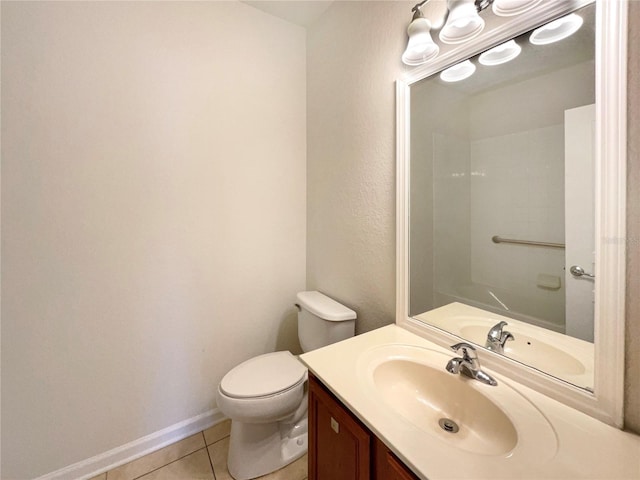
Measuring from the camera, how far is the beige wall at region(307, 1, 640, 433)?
1.23m

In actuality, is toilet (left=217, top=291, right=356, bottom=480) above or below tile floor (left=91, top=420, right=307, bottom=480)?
above

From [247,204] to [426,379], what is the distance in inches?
51.4

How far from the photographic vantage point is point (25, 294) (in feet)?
3.68

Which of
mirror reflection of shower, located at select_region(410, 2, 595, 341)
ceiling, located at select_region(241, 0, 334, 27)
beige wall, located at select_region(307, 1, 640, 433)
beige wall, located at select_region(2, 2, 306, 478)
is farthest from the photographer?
ceiling, located at select_region(241, 0, 334, 27)

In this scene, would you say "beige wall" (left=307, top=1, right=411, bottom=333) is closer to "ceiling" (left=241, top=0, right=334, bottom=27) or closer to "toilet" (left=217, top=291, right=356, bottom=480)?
"ceiling" (left=241, top=0, right=334, bottom=27)

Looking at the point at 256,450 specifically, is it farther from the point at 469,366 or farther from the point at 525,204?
the point at 525,204

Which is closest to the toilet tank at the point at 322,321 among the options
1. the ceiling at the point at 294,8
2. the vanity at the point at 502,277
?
the vanity at the point at 502,277

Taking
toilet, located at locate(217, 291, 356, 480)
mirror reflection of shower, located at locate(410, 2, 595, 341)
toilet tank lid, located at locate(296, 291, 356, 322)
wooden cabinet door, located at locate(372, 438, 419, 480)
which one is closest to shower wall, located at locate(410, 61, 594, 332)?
mirror reflection of shower, located at locate(410, 2, 595, 341)

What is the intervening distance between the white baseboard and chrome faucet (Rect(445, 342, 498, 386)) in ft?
4.83

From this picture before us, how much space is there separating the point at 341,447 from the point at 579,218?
0.95 meters

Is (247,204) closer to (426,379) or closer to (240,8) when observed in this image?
(240,8)

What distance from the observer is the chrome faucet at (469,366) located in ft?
2.68

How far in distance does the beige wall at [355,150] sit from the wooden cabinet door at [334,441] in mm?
527

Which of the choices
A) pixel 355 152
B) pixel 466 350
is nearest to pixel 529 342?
pixel 466 350
